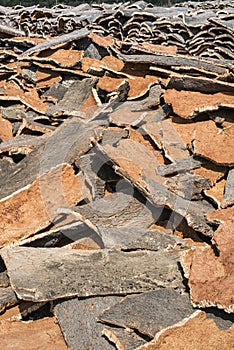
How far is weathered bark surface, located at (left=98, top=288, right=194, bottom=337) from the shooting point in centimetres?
272

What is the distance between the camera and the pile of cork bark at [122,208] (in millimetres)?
2849

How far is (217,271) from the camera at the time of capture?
9.45 feet

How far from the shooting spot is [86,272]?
3.12 meters

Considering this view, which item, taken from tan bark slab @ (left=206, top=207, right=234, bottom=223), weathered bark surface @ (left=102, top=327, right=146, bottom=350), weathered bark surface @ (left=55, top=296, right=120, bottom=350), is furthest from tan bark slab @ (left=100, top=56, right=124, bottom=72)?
weathered bark surface @ (left=102, top=327, right=146, bottom=350)

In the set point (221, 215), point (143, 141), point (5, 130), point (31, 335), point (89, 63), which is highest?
point (89, 63)

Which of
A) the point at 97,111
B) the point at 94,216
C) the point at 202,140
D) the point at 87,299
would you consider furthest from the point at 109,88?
the point at 87,299

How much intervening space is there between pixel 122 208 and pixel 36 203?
732 mm

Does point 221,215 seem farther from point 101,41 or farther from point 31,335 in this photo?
point 101,41

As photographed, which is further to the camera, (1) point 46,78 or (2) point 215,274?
(1) point 46,78

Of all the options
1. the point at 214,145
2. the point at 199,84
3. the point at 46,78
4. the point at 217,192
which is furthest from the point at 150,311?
the point at 46,78

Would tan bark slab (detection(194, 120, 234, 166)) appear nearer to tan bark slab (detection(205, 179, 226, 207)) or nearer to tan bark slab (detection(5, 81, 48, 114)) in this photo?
tan bark slab (detection(205, 179, 226, 207))

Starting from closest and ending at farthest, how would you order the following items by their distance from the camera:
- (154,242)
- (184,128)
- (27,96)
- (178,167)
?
(154,242) < (178,167) < (184,128) < (27,96)

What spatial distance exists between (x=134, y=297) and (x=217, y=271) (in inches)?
22.6

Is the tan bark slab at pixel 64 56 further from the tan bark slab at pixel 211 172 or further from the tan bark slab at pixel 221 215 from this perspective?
the tan bark slab at pixel 221 215
